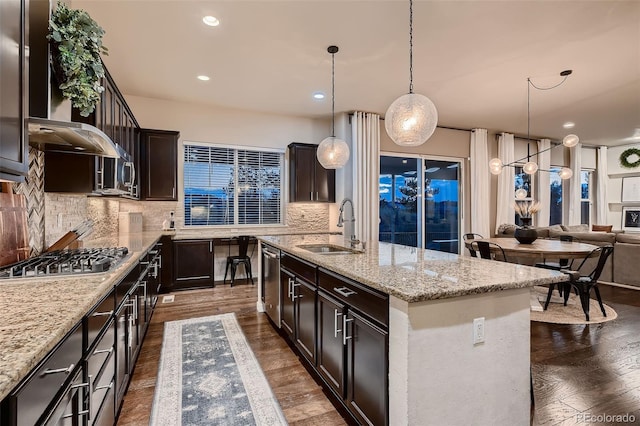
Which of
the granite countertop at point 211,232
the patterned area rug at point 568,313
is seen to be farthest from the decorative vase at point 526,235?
the granite countertop at point 211,232

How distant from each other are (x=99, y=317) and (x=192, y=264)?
154 inches

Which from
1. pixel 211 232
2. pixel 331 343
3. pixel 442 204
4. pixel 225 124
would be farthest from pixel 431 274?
pixel 442 204

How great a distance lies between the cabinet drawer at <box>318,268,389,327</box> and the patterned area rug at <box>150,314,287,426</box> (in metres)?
0.84

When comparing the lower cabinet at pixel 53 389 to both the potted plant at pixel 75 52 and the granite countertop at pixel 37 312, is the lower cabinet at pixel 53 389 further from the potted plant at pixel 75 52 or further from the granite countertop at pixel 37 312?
the potted plant at pixel 75 52

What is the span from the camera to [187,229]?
5.74m

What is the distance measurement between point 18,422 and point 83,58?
195 cm

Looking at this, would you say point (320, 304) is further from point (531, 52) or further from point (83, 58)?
point (531, 52)

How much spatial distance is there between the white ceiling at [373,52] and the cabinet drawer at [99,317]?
2.66 m

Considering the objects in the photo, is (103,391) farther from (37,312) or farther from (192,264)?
(192,264)

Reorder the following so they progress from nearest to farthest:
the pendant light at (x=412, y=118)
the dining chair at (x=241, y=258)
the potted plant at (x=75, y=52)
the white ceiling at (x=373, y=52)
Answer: the potted plant at (x=75, y=52)
the pendant light at (x=412, y=118)
the white ceiling at (x=373, y=52)
the dining chair at (x=241, y=258)

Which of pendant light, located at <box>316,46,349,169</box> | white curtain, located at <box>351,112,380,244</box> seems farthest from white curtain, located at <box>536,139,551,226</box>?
pendant light, located at <box>316,46,349,169</box>

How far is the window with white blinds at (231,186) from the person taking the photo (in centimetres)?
585

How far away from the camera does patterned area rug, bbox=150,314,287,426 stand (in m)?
1.99

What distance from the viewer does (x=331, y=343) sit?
2076 millimetres
